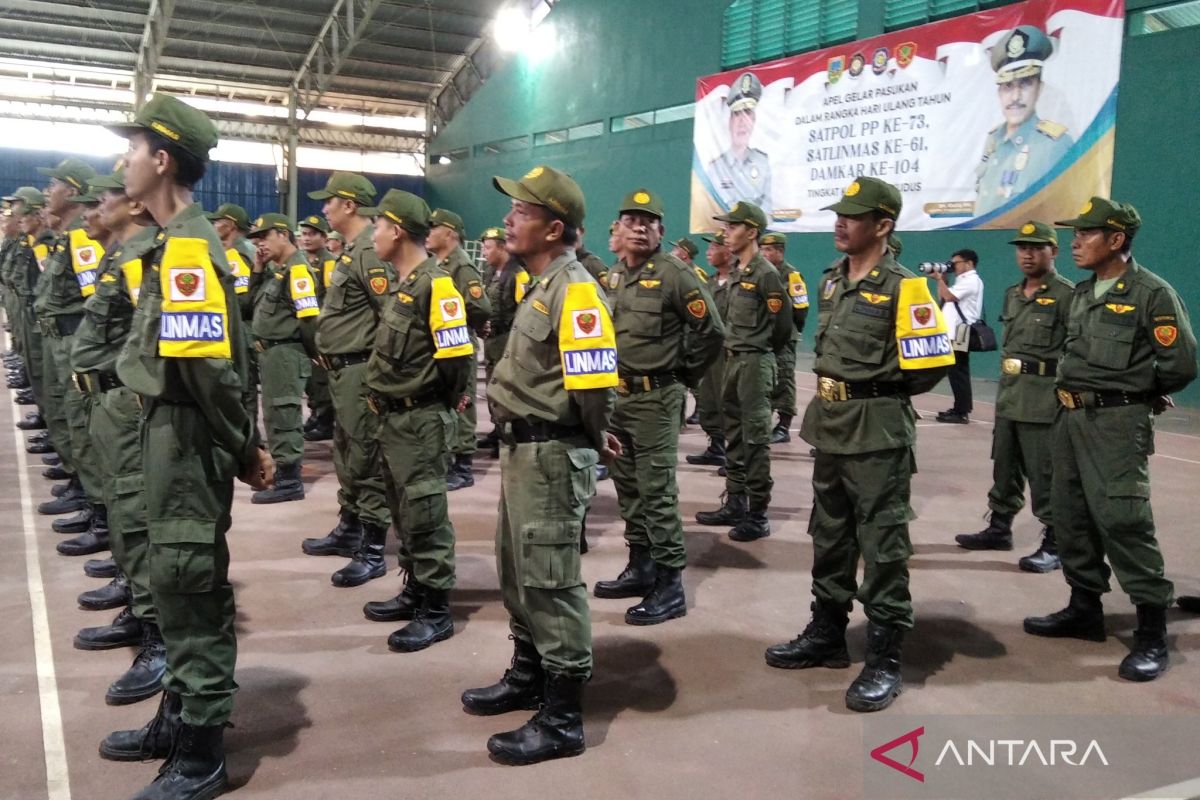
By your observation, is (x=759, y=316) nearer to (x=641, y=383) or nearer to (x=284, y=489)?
(x=641, y=383)

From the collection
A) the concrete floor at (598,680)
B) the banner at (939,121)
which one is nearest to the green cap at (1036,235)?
the concrete floor at (598,680)

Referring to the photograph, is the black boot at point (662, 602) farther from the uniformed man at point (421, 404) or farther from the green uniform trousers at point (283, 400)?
the green uniform trousers at point (283, 400)

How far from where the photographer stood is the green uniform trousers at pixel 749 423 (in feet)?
15.8

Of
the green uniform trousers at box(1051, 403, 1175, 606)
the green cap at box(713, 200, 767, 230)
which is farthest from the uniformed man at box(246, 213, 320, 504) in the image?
the green uniform trousers at box(1051, 403, 1175, 606)

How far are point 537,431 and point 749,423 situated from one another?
2.54 m

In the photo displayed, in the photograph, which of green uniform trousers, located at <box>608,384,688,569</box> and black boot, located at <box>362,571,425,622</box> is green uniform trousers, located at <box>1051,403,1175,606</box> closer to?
Answer: green uniform trousers, located at <box>608,384,688,569</box>

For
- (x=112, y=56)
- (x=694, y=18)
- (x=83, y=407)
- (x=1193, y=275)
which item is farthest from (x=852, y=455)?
(x=112, y=56)

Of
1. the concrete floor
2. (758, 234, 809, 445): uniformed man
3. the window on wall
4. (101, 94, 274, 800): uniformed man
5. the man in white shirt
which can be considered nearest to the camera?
(101, 94, 274, 800): uniformed man

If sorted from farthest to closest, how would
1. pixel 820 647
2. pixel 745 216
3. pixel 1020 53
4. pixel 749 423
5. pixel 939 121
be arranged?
1. pixel 939 121
2. pixel 1020 53
3. pixel 745 216
4. pixel 749 423
5. pixel 820 647

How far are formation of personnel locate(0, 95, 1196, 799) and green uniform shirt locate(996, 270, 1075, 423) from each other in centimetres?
1

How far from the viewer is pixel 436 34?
19.2m

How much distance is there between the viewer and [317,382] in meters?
7.45

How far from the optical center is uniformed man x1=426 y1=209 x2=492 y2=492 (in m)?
5.32

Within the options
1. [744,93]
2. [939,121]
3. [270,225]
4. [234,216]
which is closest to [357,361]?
[270,225]
